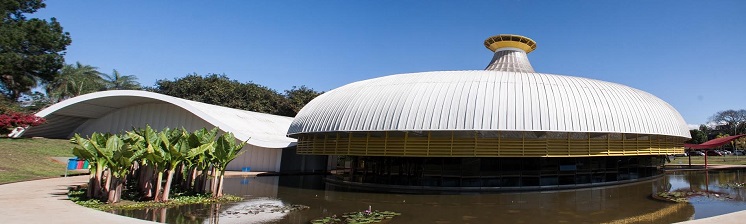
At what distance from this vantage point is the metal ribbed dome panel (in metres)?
17.7

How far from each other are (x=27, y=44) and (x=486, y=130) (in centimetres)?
3963

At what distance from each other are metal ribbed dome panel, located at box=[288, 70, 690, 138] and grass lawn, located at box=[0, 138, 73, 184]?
12676mm

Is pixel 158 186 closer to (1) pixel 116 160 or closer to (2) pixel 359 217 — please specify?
(1) pixel 116 160

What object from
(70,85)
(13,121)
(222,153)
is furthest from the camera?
(70,85)

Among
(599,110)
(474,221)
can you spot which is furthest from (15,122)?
(599,110)

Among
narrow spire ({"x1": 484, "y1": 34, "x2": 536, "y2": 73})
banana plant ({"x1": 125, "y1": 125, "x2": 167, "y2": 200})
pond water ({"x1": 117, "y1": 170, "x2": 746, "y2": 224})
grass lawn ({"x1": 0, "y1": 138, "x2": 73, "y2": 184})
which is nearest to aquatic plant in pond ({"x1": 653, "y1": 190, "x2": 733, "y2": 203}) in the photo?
pond water ({"x1": 117, "y1": 170, "x2": 746, "y2": 224})

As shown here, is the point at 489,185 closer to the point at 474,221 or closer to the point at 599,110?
the point at 599,110

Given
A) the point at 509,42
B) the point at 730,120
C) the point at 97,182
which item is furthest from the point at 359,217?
the point at 730,120

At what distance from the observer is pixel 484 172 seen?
18969 mm

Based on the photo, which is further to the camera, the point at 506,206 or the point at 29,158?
the point at 29,158

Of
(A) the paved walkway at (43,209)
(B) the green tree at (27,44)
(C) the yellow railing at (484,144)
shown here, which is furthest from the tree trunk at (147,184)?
(B) the green tree at (27,44)

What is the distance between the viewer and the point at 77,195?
543 inches

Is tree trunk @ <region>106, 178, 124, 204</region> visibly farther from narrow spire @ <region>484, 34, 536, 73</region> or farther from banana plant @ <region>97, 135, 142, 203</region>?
narrow spire @ <region>484, 34, 536, 73</region>

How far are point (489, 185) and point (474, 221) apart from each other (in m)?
8.07
